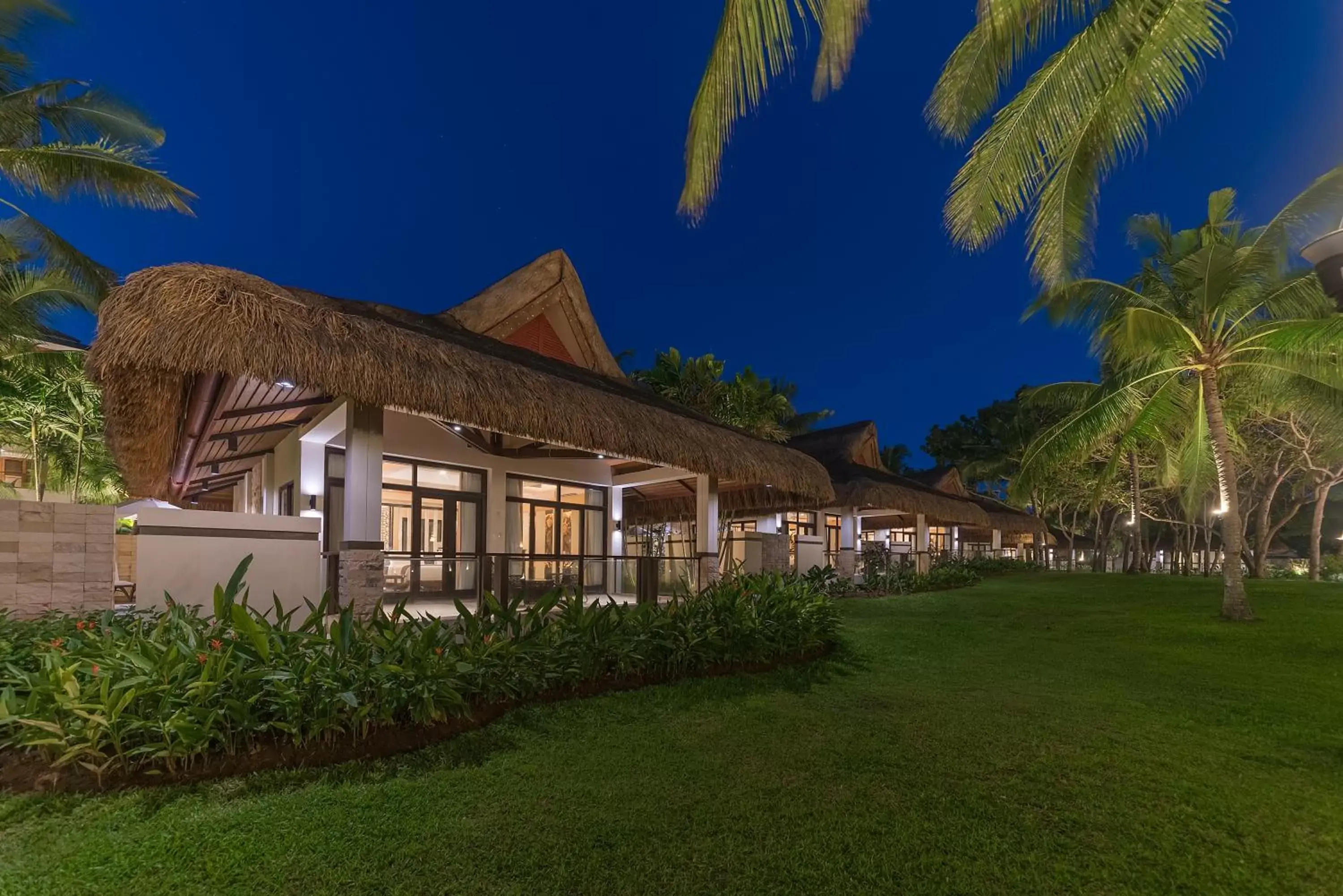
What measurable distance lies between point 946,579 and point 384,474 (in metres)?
14.1

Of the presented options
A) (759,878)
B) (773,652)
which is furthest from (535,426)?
(759,878)

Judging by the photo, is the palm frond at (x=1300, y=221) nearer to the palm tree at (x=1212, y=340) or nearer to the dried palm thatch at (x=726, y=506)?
the palm tree at (x=1212, y=340)

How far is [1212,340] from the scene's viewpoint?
1040 centimetres

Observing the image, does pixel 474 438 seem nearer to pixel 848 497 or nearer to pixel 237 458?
pixel 237 458

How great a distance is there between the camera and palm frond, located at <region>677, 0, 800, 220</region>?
3.93 m

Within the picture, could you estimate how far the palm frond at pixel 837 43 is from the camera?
3.94 meters

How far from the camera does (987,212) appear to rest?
6340 mm

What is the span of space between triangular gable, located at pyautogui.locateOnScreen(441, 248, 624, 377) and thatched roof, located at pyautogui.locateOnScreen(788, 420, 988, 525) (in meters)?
7.69

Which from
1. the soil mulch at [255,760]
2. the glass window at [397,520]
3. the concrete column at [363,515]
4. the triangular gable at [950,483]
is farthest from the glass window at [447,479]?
the triangular gable at [950,483]

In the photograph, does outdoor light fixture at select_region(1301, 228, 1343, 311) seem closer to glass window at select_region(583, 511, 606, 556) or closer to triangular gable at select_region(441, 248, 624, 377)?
triangular gable at select_region(441, 248, 624, 377)

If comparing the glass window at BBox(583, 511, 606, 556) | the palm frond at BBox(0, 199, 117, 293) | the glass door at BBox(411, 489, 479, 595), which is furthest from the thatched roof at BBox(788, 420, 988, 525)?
the palm frond at BBox(0, 199, 117, 293)

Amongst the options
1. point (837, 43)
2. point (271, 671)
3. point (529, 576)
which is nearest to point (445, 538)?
point (529, 576)

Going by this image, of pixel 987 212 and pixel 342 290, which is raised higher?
pixel 342 290

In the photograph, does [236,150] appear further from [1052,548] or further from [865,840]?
[865,840]
